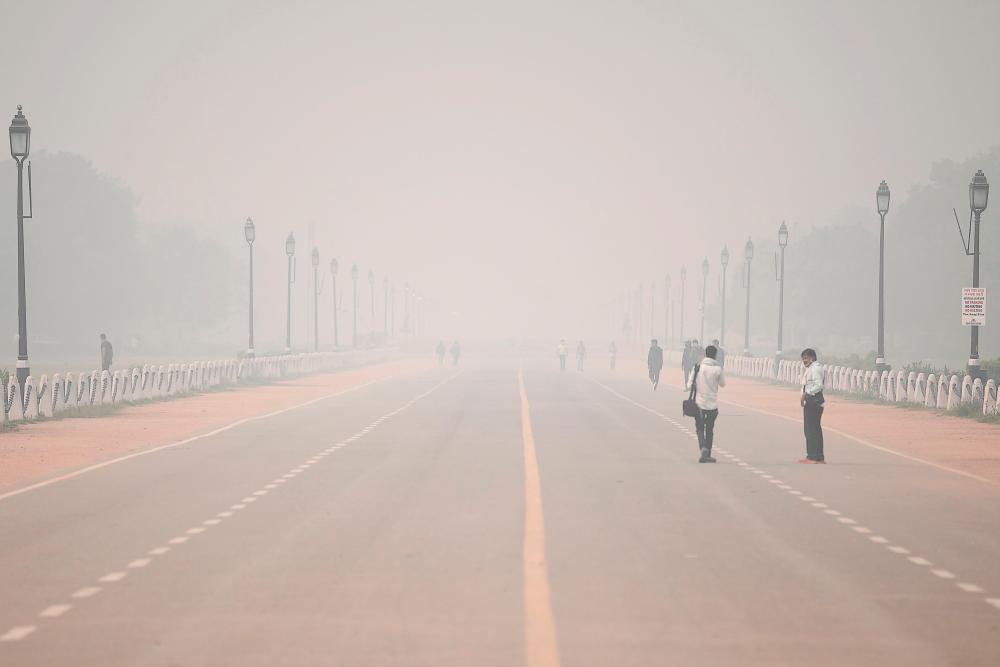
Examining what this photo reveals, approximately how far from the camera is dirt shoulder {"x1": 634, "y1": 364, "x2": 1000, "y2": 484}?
23016 millimetres

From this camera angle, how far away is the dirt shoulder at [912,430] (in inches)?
906

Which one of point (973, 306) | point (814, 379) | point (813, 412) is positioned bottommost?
point (813, 412)

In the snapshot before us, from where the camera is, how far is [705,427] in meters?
22.2

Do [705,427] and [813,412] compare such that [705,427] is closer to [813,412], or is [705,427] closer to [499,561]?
[813,412]

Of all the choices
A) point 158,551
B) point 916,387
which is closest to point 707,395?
point 158,551

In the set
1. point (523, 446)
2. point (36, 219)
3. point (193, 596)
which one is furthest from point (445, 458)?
point (36, 219)

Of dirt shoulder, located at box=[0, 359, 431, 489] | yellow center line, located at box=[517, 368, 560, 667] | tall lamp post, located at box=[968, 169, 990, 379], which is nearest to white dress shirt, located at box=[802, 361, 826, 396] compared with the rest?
yellow center line, located at box=[517, 368, 560, 667]

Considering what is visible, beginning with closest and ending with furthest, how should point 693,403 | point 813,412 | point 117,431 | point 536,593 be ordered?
point 536,593 → point 813,412 → point 693,403 → point 117,431

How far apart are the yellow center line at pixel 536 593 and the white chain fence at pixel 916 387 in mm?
19283

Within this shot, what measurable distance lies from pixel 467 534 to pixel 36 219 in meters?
90.4

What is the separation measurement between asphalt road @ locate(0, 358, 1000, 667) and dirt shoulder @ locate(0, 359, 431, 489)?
1.09 metres

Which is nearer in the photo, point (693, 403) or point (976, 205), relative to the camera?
point (693, 403)

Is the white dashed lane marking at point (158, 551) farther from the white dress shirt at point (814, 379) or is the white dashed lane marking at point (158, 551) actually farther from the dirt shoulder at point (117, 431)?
the white dress shirt at point (814, 379)

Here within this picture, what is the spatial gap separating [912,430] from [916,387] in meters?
9.95
